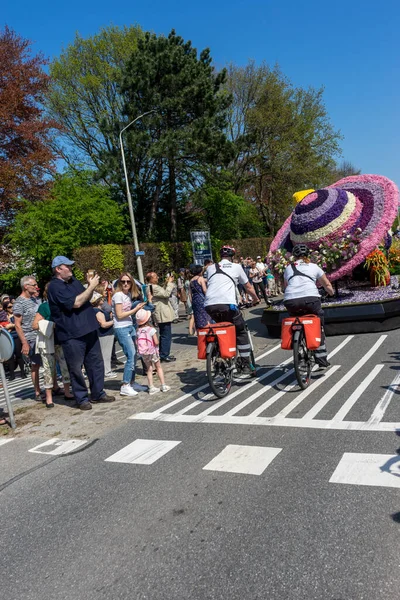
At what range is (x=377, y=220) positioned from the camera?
37.2ft

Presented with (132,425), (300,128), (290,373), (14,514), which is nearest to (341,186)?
(290,373)

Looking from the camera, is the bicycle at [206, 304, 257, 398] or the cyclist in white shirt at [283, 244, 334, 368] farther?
the cyclist in white shirt at [283, 244, 334, 368]

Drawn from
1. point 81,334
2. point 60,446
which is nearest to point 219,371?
point 81,334

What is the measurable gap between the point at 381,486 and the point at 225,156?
26.0 metres

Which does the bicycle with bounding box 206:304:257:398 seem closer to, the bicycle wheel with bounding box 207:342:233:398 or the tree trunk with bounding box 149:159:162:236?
the bicycle wheel with bounding box 207:342:233:398

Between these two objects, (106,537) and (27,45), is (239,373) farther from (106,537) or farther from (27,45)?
(27,45)

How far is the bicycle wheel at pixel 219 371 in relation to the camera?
6.46 m

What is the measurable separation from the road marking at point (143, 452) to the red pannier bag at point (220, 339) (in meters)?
1.67

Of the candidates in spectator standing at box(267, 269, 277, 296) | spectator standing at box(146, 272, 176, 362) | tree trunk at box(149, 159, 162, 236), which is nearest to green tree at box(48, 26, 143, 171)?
tree trunk at box(149, 159, 162, 236)

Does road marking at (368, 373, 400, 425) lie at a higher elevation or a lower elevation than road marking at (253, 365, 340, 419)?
lower

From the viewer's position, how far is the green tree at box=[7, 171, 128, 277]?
74.2 feet

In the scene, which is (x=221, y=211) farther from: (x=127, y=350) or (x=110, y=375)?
(x=127, y=350)

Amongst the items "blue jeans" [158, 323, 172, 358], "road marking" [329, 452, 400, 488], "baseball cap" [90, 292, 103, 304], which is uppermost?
"baseball cap" [90, 292, 103, 304]

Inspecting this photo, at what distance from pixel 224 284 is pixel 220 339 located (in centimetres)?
79
